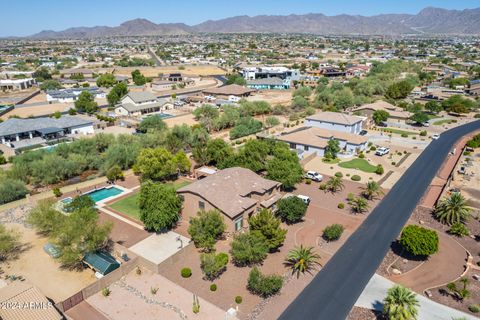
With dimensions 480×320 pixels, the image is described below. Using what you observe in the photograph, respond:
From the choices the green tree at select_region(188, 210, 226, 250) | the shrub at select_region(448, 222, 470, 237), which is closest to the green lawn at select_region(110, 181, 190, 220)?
the green tree at select_region(188, 210, 226, 250)

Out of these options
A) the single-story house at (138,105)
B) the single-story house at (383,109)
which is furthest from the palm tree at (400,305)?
the single-story house at (138,105)

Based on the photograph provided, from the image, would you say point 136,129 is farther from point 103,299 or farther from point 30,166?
point 103,299

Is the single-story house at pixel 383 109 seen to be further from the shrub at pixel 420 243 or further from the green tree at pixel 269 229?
the green tree at pixel 269 229

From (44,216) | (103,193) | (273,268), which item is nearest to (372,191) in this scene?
(273,268)

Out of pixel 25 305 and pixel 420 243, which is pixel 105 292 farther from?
pixel 420 243

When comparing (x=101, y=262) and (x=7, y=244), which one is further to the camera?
(x=7, y=244)
